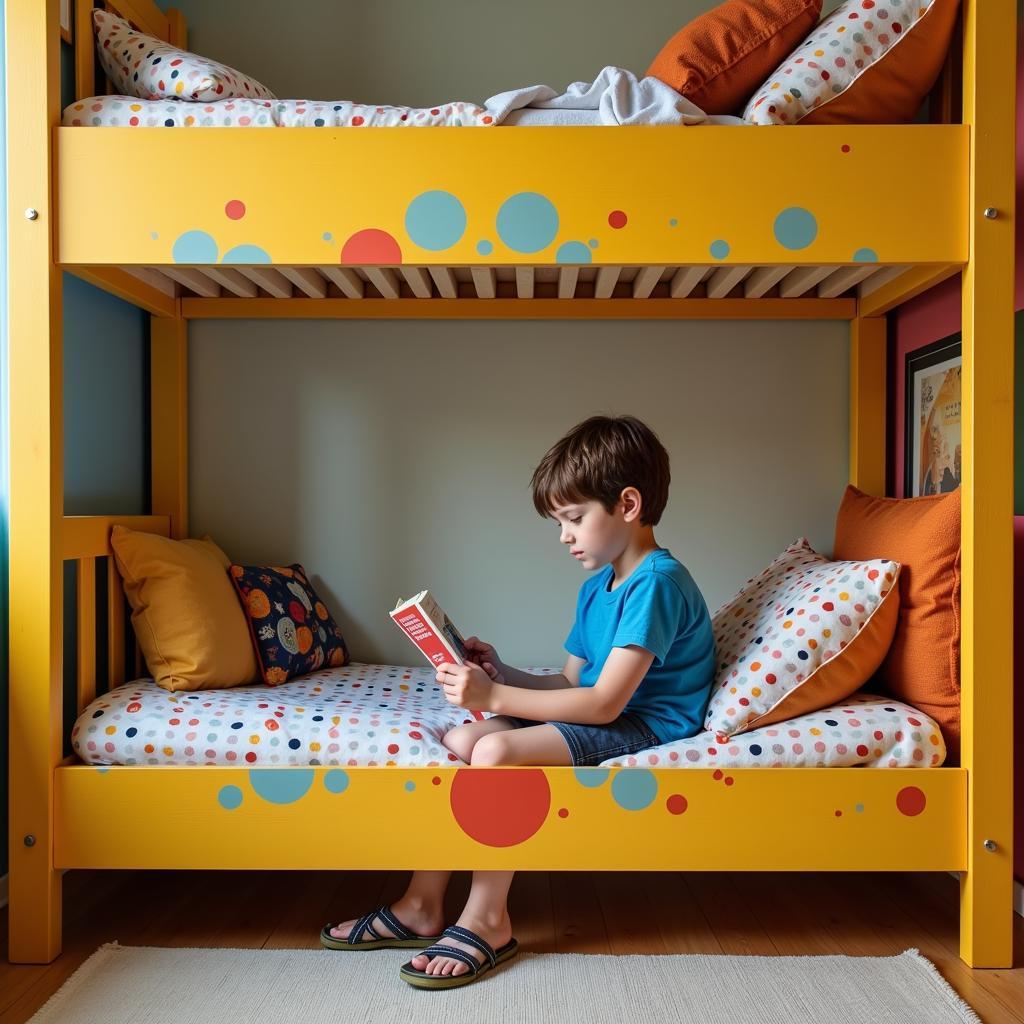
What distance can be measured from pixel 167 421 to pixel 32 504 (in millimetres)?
718

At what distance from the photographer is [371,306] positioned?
2344 millimetres

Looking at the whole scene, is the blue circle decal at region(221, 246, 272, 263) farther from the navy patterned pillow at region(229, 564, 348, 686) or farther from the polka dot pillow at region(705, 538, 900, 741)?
the polka dot pillow at region(705, 538, 900, 741)

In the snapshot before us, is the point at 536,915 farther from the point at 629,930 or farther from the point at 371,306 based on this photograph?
the point at 371,306

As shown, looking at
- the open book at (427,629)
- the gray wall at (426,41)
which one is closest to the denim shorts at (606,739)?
the open book at (427,629)

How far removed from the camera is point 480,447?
241 centimetres

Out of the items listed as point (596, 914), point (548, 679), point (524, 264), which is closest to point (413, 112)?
A: point (524, 264)

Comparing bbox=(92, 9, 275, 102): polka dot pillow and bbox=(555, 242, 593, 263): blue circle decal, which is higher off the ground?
bbox=(92, 9, 275, 102): polka dot pillow

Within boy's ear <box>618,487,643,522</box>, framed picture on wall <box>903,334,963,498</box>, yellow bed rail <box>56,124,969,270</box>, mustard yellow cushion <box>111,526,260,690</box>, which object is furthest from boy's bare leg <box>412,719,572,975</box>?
framed picture on wall <box>903,334,963,498</box>

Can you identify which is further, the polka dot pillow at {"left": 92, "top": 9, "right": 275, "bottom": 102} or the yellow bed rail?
the polka dot pillow at {"left": 92, "top": 9, "right": 275, "bottom": 102}

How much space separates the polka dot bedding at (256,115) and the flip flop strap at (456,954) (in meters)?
1.38

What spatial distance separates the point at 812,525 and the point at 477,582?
83 centimetres

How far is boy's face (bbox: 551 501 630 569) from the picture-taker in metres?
1.78

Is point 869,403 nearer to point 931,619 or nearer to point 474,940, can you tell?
point 931,619

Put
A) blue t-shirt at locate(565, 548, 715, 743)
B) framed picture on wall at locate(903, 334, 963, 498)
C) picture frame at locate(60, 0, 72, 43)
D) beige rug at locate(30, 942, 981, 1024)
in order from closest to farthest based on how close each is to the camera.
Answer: beige rug at locate(30, 942, 981, 1024), blue t-shirt at locate(565, 548, 715, 743), picture frame at locate(60, 0, 72, 43), framed picture on wall at locate(903, 334, 963, 498)
